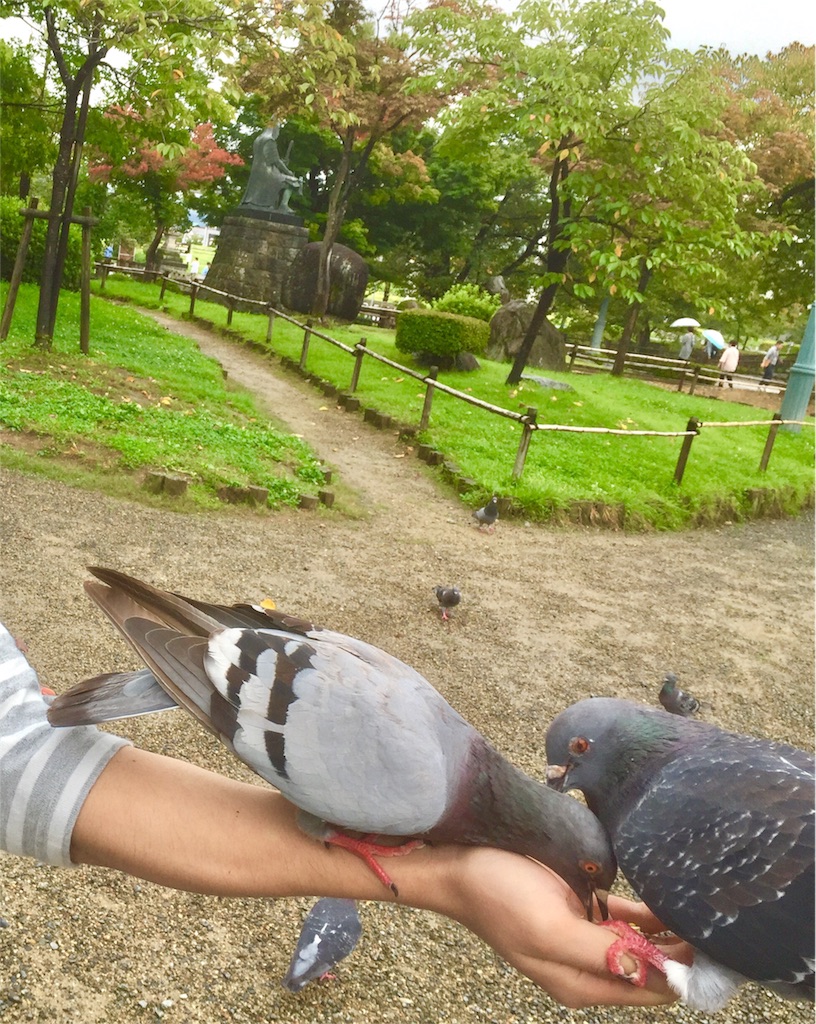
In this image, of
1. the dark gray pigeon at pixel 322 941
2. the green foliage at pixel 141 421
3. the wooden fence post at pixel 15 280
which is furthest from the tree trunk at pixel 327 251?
the dark gray pigeon at pixel 322 941

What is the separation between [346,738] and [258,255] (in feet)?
75.3

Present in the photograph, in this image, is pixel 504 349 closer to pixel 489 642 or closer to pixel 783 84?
pixel 783 84

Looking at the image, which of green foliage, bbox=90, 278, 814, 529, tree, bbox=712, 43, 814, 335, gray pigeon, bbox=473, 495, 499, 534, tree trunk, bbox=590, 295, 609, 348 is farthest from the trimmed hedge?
tree trunk, bbox=590, 295, 609, 348

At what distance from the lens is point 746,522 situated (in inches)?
385

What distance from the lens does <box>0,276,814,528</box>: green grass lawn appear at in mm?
8703

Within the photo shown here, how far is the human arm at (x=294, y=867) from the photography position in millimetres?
1311

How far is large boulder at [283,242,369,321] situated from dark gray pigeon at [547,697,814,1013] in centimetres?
2215

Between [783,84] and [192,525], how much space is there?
16044 mm

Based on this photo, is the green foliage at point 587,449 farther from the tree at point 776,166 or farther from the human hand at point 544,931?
the human hand at point 544,931

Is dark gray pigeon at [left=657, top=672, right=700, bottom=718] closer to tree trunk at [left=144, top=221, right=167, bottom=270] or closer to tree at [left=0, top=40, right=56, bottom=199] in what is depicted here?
tree at [left=0, top=40, right=56, bottom=199]

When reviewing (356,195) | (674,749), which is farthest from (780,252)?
(674,749)

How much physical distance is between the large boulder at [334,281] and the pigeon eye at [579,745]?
21921 millimetres

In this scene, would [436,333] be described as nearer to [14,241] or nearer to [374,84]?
[374,84]

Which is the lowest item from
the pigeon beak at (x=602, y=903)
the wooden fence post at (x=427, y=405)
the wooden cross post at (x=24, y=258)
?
the pigeon beak at (x=602, y=903)
